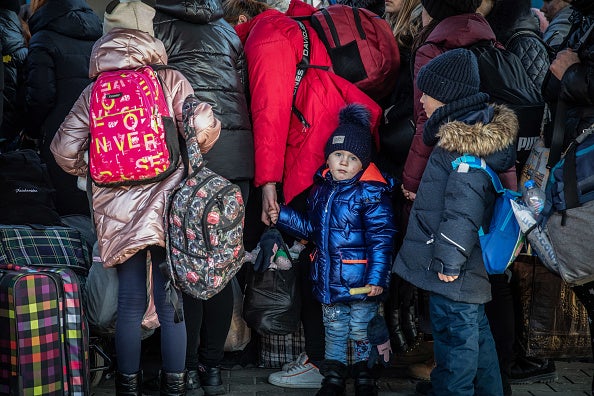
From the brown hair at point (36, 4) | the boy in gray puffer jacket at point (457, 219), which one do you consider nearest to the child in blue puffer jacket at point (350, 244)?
the boy in gray puffer jacket at point (457, 219)

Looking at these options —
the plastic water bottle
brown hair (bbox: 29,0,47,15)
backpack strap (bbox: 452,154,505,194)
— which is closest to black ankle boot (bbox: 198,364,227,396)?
backpack strap (bbox: 452,154,505,194)

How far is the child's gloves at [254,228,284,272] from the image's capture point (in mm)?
4078

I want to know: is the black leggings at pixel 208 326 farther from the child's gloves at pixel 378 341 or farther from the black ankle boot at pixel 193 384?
the child's gloves at pixel 378 341

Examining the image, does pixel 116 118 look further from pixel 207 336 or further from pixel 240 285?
pixel 240 285

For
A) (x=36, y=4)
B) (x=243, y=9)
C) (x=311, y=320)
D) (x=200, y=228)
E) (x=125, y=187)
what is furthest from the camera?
(x=36, y=4)

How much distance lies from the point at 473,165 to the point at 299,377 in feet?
5.37

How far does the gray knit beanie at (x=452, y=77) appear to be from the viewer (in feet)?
11.5

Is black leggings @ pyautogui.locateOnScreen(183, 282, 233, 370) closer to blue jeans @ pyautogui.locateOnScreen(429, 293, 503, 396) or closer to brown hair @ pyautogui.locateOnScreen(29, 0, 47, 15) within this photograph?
blue jeans @ pyautogui.locateOnScreen(429, 293, 503, 396)

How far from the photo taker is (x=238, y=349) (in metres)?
4.36

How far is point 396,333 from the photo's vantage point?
13.9 feet

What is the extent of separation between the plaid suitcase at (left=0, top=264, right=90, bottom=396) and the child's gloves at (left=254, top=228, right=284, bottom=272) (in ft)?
3.59

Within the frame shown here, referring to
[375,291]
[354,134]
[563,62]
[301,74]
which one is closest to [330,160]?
[354,134]

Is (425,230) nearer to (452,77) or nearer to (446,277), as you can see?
(446,277)

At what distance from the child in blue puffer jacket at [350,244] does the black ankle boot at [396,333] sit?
0.22m
